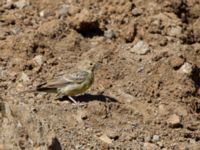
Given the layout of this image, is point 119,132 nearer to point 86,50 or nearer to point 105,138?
point 105,138

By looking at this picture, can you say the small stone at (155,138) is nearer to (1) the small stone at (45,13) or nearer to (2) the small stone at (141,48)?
(2) the small stone at (141,48)

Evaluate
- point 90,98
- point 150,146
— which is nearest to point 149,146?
point 150,146

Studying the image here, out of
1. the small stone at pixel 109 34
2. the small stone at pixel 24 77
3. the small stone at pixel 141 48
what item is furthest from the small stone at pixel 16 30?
the small stone at pixel 141 48

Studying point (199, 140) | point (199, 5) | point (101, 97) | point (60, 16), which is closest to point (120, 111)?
point (101, 97)

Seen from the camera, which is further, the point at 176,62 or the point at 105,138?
the point at 176,62

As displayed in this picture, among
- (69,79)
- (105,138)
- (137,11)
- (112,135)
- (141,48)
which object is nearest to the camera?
(105,138)

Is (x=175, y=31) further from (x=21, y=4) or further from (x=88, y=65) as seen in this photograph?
(x=21, y=4)
